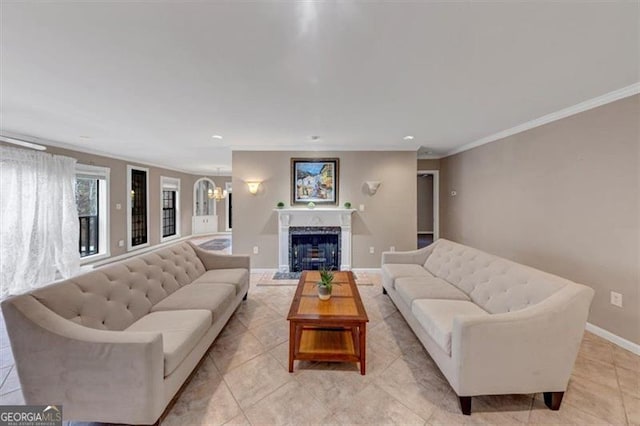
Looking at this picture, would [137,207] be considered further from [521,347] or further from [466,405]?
[521,347]

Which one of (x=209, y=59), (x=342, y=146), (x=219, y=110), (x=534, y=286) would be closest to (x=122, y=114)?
(x=219, y=110)

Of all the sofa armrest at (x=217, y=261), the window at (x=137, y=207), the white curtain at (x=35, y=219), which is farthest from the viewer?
the window at (x=137, y=207)

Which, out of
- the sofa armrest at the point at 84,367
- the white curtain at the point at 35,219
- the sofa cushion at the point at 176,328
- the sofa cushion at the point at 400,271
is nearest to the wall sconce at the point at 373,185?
the sofa cushion at the point at 400,271

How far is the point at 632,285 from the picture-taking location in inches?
93.9

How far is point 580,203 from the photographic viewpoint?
2811mm

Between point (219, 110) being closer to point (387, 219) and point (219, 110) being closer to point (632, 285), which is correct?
point (387, 219)

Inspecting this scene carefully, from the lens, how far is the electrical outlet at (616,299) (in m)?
2.47

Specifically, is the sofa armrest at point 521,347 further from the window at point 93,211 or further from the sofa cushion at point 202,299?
the window at point 93,211

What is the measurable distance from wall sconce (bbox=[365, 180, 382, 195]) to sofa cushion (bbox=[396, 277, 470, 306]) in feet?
7.32

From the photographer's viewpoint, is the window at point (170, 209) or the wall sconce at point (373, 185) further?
the window at point (170, 209)

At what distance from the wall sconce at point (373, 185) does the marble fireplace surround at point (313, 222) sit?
532 mm

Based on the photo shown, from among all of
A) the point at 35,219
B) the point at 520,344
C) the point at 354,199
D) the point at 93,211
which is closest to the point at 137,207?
the point at 93,211

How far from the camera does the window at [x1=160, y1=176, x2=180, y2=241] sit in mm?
7918

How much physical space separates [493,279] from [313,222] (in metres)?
3.12
